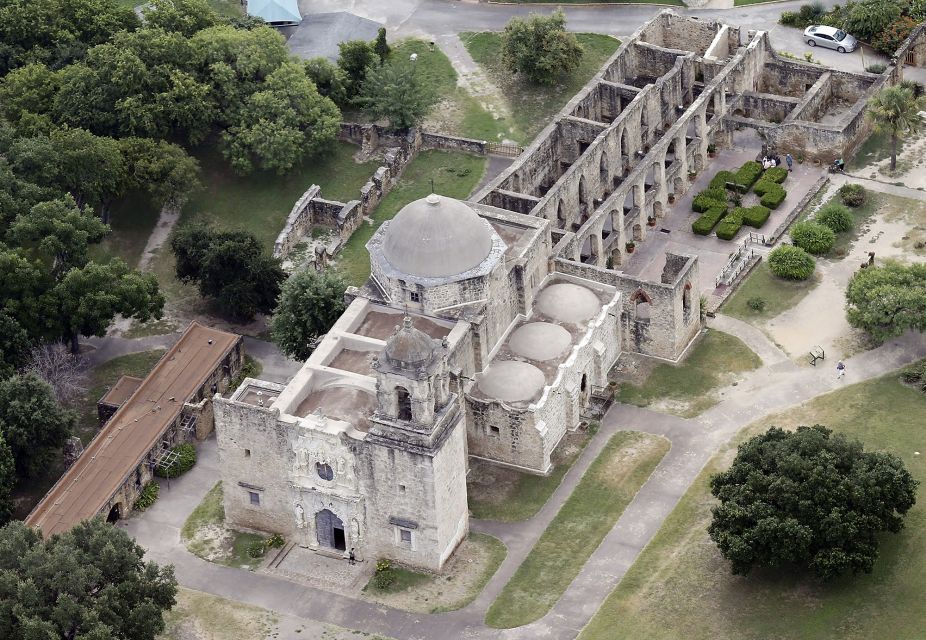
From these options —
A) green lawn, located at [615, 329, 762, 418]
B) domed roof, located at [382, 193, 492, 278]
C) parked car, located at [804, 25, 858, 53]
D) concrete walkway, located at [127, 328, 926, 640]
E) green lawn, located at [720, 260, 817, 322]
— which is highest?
domed roof, located at [382, 193, 492, 278]

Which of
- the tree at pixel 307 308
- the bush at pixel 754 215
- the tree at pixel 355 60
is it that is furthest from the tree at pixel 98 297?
the bush at pixel 754 215

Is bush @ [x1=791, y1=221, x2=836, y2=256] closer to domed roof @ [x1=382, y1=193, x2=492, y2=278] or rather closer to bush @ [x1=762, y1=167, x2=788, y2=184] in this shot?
bush @ [x1=762, y1=167, x2=788, y2=184]

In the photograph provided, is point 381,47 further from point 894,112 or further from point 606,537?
point 606,537

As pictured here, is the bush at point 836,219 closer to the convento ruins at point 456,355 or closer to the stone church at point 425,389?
the convento ruins at point 456,355

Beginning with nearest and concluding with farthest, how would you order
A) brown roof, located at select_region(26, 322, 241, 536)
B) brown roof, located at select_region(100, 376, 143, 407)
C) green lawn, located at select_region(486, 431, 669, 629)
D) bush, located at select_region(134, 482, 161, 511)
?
1. green lawn, located at select_region(486, 431, 669, 629)
2. brown roof, located at select_region(26, 322, 241, 536)
3. bush, located at select_region(134, 482, 161, 511)
4. brown roof, located at select_region(100, 376, 143, 407)

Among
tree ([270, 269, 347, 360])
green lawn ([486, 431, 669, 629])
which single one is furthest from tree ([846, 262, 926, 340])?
tree ([270, 269, 347, 360])
